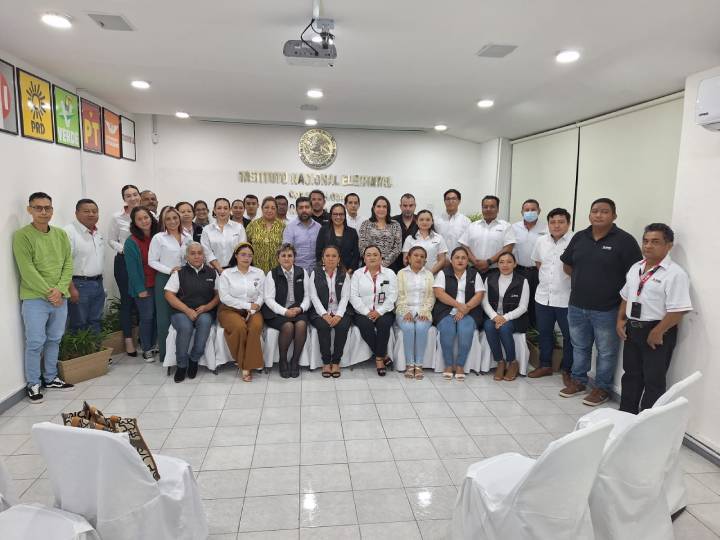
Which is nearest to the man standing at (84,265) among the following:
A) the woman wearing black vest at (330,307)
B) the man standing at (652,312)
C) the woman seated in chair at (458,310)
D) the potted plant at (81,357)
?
the potted plant at (81,357)

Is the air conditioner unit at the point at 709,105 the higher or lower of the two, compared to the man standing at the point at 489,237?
higher

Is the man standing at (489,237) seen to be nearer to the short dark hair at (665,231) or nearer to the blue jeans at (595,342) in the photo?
the blue jeans at (595,342)

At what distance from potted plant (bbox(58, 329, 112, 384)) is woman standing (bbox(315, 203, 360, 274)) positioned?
237 cm

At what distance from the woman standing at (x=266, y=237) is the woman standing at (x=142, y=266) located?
1073 millimetres

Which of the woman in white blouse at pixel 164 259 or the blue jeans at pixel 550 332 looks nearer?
the blue jeans at pixel 550 332

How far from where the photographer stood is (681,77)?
3670 mm

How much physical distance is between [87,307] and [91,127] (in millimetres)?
2261

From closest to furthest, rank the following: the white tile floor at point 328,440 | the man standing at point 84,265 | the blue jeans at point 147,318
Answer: the white tile floor at point 328,440 → the man standing at point 84,265 → the blue jeans at point 147,318

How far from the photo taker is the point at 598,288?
389cm

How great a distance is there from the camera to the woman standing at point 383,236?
16.7 ft

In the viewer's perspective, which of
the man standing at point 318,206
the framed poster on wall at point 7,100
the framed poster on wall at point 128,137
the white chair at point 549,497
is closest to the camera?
the white chair at point 549,497

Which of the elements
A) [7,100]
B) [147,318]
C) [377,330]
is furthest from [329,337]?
[7,100]

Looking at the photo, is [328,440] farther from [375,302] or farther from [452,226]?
[452,226]

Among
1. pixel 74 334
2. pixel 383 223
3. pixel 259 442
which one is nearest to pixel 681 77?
pixel 383 223
